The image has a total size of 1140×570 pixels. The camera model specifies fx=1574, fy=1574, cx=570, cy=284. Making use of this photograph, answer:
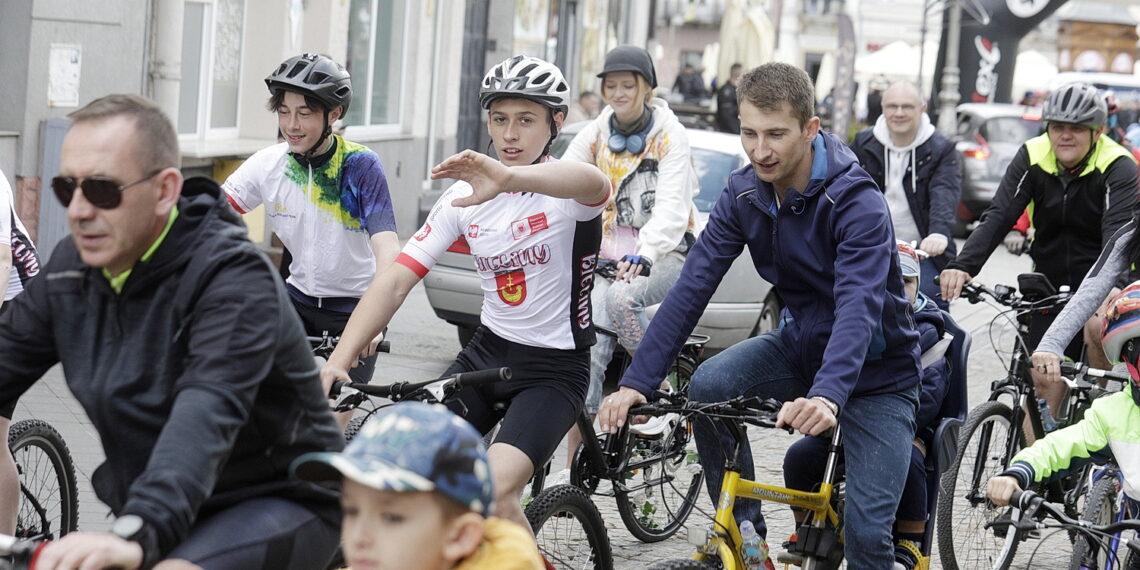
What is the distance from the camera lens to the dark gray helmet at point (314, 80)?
5461mm

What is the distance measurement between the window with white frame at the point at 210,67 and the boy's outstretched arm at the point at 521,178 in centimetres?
945

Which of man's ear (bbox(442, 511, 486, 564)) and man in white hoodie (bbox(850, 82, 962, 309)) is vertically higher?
man in white hoodie (bbox(850, 82, 962, 309))

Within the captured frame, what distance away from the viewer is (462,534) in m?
2.60

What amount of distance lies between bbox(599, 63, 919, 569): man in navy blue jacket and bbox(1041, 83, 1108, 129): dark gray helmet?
2895mm

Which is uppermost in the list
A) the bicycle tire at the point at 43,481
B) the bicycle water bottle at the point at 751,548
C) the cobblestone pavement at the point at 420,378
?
the bicycle water bottle at the point at 751,548

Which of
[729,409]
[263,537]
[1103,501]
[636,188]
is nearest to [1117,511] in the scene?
[1103,501]

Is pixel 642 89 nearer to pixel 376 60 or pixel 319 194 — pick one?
pixel 319 194

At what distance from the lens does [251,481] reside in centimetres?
310

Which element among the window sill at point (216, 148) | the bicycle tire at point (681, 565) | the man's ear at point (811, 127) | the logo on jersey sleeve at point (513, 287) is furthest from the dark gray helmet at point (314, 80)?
the window sill at point (216, 148)

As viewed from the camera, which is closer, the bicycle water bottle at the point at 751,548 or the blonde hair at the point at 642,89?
the bicycle water bottle at the point at 751,548

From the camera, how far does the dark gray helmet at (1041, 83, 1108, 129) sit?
7.27m

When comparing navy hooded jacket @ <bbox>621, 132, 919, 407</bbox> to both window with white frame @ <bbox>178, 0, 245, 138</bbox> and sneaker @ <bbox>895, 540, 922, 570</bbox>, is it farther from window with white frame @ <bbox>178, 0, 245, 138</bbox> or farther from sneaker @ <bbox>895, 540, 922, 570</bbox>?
window with white frame @ <bbox>178, 0, 245, 138</bbox>

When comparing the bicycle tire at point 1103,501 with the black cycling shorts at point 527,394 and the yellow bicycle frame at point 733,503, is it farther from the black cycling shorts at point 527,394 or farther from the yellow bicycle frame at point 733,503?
the black cycling shorts at point 527,394

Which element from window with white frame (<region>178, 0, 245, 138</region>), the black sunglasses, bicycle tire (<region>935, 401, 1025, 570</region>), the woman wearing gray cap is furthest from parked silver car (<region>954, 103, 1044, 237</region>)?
the black sunglasses
